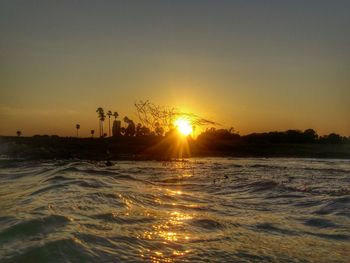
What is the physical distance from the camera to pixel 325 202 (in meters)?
13.4

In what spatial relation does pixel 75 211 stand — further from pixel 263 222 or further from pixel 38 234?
pixel 263 222

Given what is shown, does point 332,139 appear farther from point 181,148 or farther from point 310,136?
point 181,148

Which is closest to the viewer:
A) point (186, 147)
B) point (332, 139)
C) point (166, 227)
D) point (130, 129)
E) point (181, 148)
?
point (166, 227)

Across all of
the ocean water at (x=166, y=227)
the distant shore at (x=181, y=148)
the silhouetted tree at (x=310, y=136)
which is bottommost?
the ocean water at (x=166, y=227)

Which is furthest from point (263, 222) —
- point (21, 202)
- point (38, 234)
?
point (21, 202)

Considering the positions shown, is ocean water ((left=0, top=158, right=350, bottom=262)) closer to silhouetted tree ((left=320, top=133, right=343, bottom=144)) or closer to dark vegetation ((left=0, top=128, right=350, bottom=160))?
dark vegetation ((left=0, top=128, right=350, bottom=160))

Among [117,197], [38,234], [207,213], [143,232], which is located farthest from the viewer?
[117,197]

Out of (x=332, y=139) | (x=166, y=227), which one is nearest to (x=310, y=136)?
(x=332, y=139)

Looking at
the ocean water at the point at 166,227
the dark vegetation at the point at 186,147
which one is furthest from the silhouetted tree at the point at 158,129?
the ocean water at the point at 166,227

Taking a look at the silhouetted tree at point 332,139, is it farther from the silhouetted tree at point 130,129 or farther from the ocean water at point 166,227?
the ocean water at point 166,227

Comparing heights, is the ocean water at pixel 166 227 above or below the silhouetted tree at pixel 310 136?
below

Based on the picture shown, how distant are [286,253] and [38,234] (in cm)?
425

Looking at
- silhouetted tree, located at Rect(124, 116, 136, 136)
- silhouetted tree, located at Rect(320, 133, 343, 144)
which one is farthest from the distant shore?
silhouetted tree, located at Rect(124, 116, 136, 136)

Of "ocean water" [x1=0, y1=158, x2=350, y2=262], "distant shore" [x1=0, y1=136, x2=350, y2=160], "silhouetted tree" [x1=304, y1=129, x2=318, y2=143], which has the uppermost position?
"silhouetted tree" [x1=304, y1=129, x2=318, y2=143]
